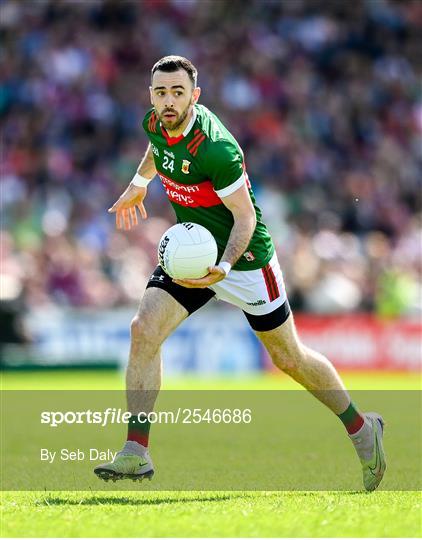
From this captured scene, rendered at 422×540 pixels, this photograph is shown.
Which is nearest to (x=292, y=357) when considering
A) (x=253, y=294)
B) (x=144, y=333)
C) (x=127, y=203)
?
(x=253, y=294)

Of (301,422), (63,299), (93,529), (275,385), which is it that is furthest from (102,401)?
(93,529)

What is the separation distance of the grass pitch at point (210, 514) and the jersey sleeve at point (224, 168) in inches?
73.8

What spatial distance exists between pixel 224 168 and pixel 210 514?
7.08 ft

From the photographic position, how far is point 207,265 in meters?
7.54

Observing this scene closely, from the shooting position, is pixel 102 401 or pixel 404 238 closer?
pixel 102 401

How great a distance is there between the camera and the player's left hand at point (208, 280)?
24.5ft

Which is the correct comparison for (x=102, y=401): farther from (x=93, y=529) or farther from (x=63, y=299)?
(x=93, y=529)

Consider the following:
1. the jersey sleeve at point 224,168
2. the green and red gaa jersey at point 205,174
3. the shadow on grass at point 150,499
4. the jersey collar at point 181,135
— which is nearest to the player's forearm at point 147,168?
the green and red gaa jersey at point 205,174

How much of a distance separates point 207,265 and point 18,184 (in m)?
14.6

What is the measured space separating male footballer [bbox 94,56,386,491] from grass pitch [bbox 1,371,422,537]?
373mm

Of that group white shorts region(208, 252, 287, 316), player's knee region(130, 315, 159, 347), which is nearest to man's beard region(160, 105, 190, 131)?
white shorts region(208, 252, 287, 316)

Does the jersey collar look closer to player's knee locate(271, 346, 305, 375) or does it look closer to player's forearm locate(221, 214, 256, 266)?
player's forearm locate(221, 214, 256, 266)

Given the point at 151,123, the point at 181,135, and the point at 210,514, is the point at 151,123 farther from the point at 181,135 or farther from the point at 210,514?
the point at 210,514

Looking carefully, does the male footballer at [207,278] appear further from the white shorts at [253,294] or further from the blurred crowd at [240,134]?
the blurred crowd at [240,134]
